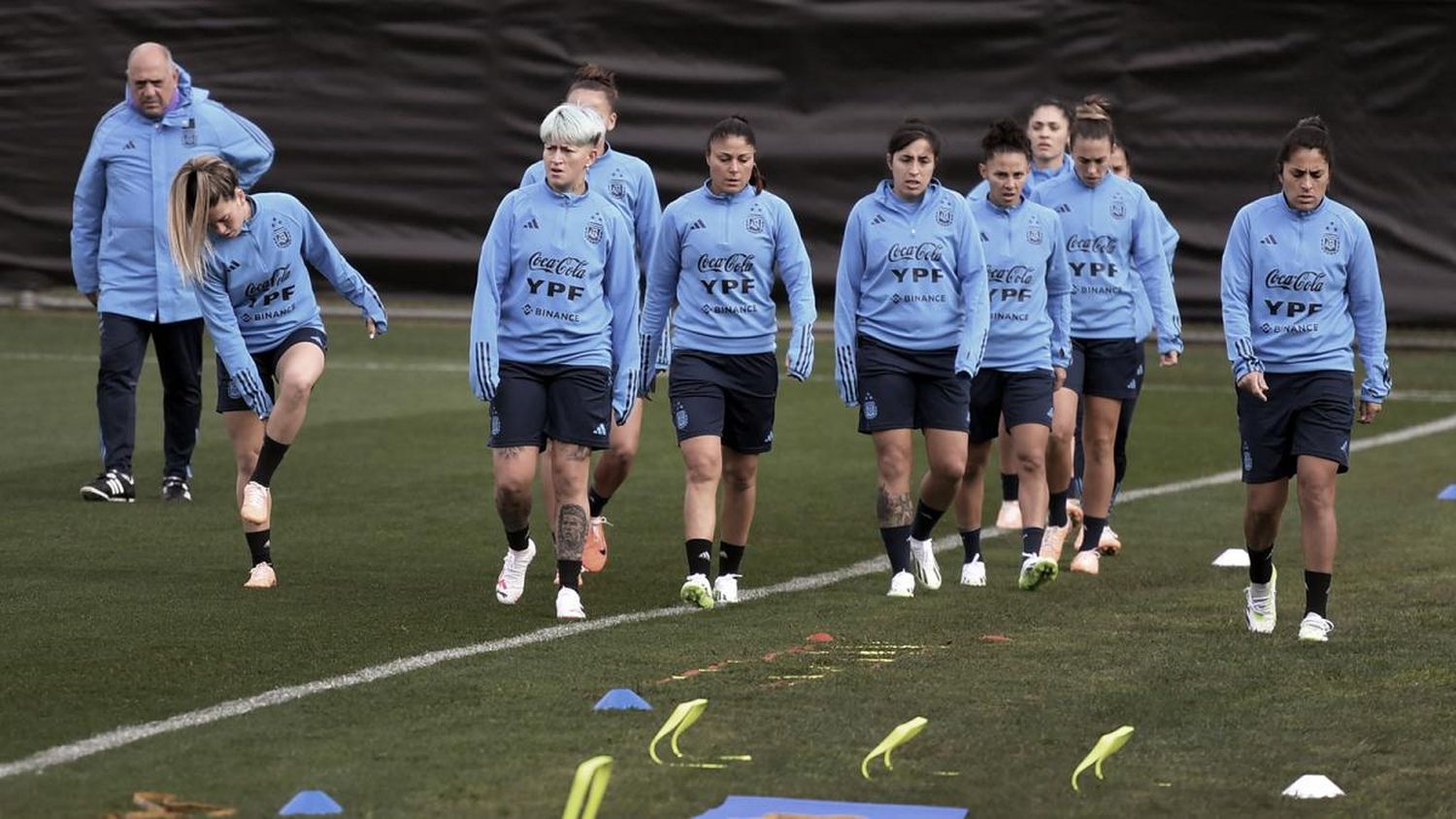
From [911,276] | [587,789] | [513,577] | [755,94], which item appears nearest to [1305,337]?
[911,276]

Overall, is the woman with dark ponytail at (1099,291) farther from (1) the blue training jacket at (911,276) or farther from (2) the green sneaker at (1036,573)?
(1) the blue training jacket at (911,276)

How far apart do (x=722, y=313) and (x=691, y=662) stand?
191 centimetres

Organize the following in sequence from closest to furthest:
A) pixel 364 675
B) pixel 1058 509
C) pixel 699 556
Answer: pixel 364 675 → pixel 699 556 → pixel 1058 509

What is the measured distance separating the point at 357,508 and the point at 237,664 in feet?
14.0

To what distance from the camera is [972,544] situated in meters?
9.94

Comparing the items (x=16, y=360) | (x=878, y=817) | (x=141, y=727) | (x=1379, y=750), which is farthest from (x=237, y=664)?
(x=16, y=360)

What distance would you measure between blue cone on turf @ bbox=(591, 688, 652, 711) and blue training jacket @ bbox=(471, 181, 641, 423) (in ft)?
6.40

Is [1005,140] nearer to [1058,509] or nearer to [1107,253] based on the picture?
[1107,253]

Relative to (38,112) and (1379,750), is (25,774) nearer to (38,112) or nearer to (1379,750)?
(1379,750)

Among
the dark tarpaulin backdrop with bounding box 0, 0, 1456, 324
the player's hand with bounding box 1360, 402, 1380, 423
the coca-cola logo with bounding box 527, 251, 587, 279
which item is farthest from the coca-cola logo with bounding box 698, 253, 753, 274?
the dark tarpaulin backdrop with bounding box 0, 0, 1456, 324

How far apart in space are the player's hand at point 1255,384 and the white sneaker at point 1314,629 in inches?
31.1

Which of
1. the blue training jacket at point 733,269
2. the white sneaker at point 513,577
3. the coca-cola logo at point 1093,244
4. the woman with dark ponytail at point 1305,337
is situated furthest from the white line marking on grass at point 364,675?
the woman with dark ponytail at point 1305,337

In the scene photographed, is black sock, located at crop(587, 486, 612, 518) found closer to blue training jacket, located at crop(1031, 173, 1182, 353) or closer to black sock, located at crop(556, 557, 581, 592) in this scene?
black sock, located at crop(556, 557, 581, 592)

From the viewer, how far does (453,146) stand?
72.8 feet
